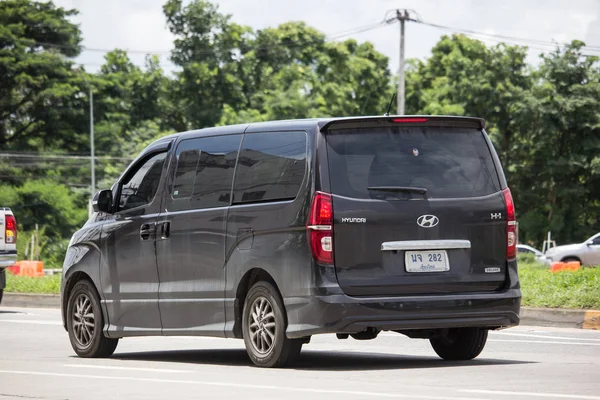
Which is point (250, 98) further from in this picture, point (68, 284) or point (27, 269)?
point (68, 284)

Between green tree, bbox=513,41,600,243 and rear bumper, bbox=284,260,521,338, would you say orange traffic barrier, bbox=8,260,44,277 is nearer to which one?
rear bumper, bbox=284,260,521,338

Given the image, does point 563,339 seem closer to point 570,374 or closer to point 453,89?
point 570,374

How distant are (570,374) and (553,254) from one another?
35.6m

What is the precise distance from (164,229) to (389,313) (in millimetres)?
2496

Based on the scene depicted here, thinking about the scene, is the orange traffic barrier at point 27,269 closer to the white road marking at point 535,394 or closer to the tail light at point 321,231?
the tail light at point 321,231

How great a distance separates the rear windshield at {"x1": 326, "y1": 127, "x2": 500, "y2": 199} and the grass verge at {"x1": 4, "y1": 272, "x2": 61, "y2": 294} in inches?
563

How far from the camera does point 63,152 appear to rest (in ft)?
251

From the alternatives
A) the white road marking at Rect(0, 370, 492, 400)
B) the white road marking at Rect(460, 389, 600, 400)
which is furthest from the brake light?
the white road marking at Rect(460, 389, 600, 400)

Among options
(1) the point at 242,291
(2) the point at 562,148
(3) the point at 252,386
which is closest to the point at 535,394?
(3) the point at 252,386

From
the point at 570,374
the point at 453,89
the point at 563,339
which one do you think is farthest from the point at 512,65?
the point at 570,374

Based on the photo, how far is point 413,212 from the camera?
1021cm

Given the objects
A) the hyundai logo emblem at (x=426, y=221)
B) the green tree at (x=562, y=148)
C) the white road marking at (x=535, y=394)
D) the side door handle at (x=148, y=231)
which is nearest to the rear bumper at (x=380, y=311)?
the hyundai logo emblem at (x=426, y=221)

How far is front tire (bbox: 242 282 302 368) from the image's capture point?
1028 centimetres

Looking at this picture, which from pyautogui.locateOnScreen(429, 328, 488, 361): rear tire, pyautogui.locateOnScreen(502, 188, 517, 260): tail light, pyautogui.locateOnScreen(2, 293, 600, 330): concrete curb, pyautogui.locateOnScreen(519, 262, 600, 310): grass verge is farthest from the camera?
pyautogui.locateOnScreen(519, 262, 600, 310): grass verge
